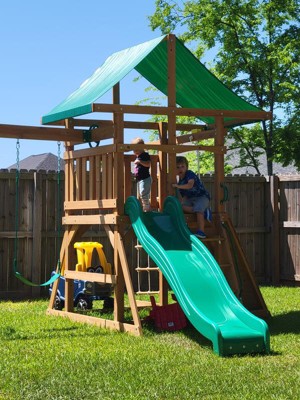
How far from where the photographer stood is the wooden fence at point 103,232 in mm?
12719

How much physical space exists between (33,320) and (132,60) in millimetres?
3660

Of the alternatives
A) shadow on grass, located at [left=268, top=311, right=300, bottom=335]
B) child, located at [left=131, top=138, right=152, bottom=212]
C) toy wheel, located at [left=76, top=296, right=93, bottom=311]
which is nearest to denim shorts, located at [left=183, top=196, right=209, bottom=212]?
child, located at [left=131, top=138, right=152, bottom=212]

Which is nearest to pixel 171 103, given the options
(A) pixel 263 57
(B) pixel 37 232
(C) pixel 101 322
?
(C) pixel 101 322

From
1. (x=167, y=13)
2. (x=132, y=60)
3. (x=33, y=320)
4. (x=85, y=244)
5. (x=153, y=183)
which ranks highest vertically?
(x=167, y=13)

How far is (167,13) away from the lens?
2500 centimetres

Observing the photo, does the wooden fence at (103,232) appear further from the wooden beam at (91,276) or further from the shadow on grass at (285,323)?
the shadow on grass at (285,323)

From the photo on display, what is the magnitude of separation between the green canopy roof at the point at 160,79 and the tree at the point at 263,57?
37.8ft

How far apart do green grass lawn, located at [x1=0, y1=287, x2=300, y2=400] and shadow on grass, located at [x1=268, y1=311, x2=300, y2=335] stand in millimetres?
13

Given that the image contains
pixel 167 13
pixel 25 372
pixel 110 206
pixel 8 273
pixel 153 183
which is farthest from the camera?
pixel 167 13

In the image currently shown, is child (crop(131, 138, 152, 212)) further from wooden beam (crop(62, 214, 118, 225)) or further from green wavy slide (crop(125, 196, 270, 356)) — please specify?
wooden beam (crop(62, 214, 118, 225))

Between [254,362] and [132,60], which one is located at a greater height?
[132,60]

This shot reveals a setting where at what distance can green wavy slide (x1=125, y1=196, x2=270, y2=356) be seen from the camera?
741 cm

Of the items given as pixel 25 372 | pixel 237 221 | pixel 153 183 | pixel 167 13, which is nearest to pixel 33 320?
pixel 153 183

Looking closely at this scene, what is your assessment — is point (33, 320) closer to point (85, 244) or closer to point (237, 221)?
point (85, 244)
